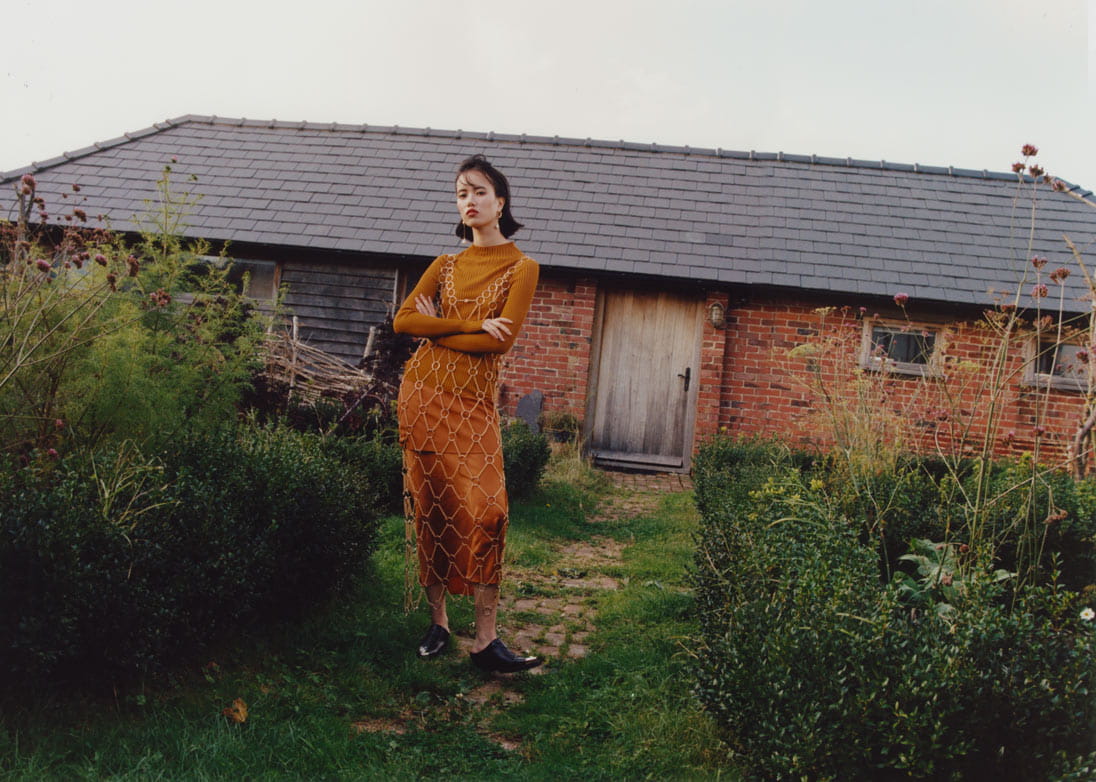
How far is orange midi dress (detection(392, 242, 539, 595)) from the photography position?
3.60 m

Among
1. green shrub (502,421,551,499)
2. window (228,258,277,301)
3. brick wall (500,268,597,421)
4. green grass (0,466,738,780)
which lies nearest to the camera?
green grass (0,466,738,780)

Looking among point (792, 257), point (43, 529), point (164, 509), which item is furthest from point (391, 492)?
point (792, 257)

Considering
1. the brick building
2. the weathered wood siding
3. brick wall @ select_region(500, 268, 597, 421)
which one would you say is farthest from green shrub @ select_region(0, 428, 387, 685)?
the weathered wood siding

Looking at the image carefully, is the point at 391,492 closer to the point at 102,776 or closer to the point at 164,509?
the point at 164,509

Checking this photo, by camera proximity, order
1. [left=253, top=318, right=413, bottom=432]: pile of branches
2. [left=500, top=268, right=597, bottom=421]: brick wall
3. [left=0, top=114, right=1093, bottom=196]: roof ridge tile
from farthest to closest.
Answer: [left=0, top=114, right=1093, bottom=196]: roof ridge tile, [left=500, top=268, right=597, bottom=421]: brick wall, [left=253, top=318, right=413, bottom=432]: pile of branches

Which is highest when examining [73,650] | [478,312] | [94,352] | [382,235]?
[382,235]

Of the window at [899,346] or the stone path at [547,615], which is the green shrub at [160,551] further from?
the window at [899,346]

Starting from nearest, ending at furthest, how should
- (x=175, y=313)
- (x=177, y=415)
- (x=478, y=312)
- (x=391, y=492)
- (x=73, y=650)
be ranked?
(x=73, y=650), (x=478, y=312), (x=177, y=415), (x=175, y=313), (x=391, y=492)

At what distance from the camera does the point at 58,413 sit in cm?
371

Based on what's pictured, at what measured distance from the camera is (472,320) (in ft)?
12.0

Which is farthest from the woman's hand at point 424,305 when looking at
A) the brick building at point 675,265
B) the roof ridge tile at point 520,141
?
the roof ridge tile at point 520,141

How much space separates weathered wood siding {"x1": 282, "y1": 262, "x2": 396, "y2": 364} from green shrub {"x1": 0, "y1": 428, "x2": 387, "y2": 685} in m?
7.19

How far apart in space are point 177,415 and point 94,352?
1.82ft

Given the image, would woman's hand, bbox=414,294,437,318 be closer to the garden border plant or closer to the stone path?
the stone path
